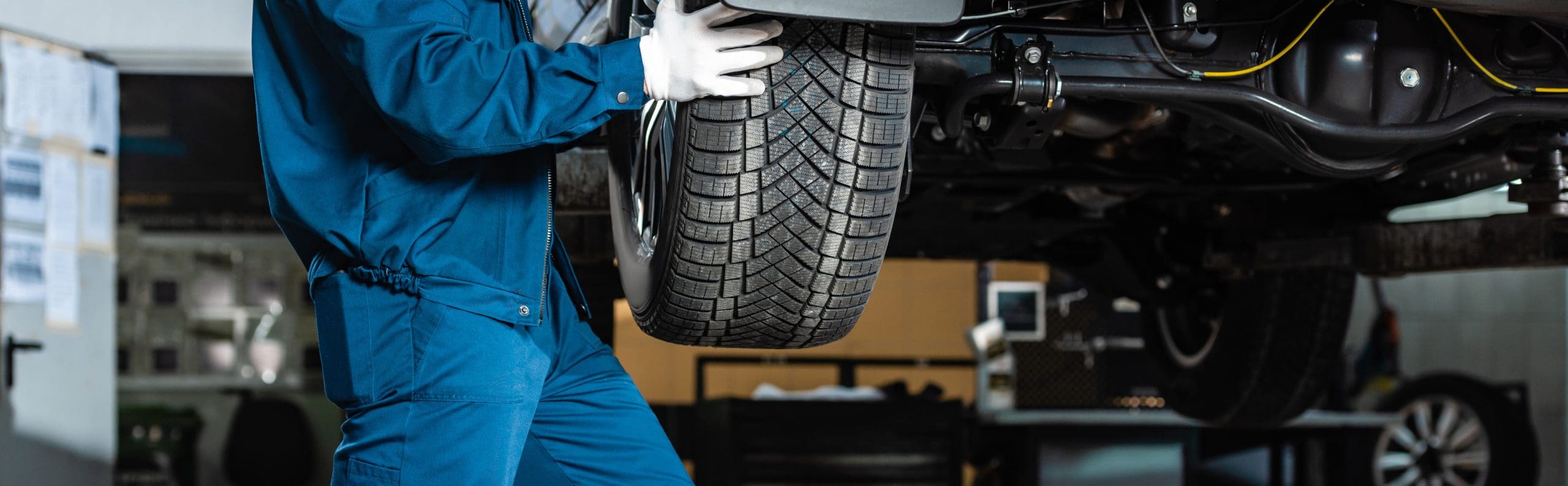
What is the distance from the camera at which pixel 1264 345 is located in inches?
106

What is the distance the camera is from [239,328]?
24.6ft

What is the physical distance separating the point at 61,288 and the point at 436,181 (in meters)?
2.91

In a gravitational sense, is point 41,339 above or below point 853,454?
above

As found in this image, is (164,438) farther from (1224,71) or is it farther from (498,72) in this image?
(1224,71)

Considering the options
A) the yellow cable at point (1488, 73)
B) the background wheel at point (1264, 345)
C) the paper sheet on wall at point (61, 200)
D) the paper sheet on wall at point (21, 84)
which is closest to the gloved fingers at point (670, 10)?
the yellow cable at point (1488, 73)

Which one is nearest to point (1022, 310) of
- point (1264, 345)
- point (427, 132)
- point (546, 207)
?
point (1264, 345)

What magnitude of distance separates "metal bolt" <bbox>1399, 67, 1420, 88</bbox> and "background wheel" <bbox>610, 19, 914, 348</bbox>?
67cm

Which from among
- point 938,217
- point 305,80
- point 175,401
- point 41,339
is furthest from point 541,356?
point 175,401

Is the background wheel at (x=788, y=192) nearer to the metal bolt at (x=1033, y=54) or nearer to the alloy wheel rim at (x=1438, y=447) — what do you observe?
the metal bolt at (x=1033, y=54)

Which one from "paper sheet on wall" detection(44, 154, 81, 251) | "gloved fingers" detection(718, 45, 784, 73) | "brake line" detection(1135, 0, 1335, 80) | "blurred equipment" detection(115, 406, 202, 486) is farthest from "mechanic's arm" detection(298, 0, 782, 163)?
"blurred equipment" detection(115, 406, 202, 486)

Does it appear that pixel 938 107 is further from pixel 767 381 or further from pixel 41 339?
pixel 767 381

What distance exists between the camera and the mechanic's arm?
117 cm

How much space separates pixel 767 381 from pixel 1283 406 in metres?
4.39

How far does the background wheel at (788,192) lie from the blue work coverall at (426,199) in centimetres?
11
